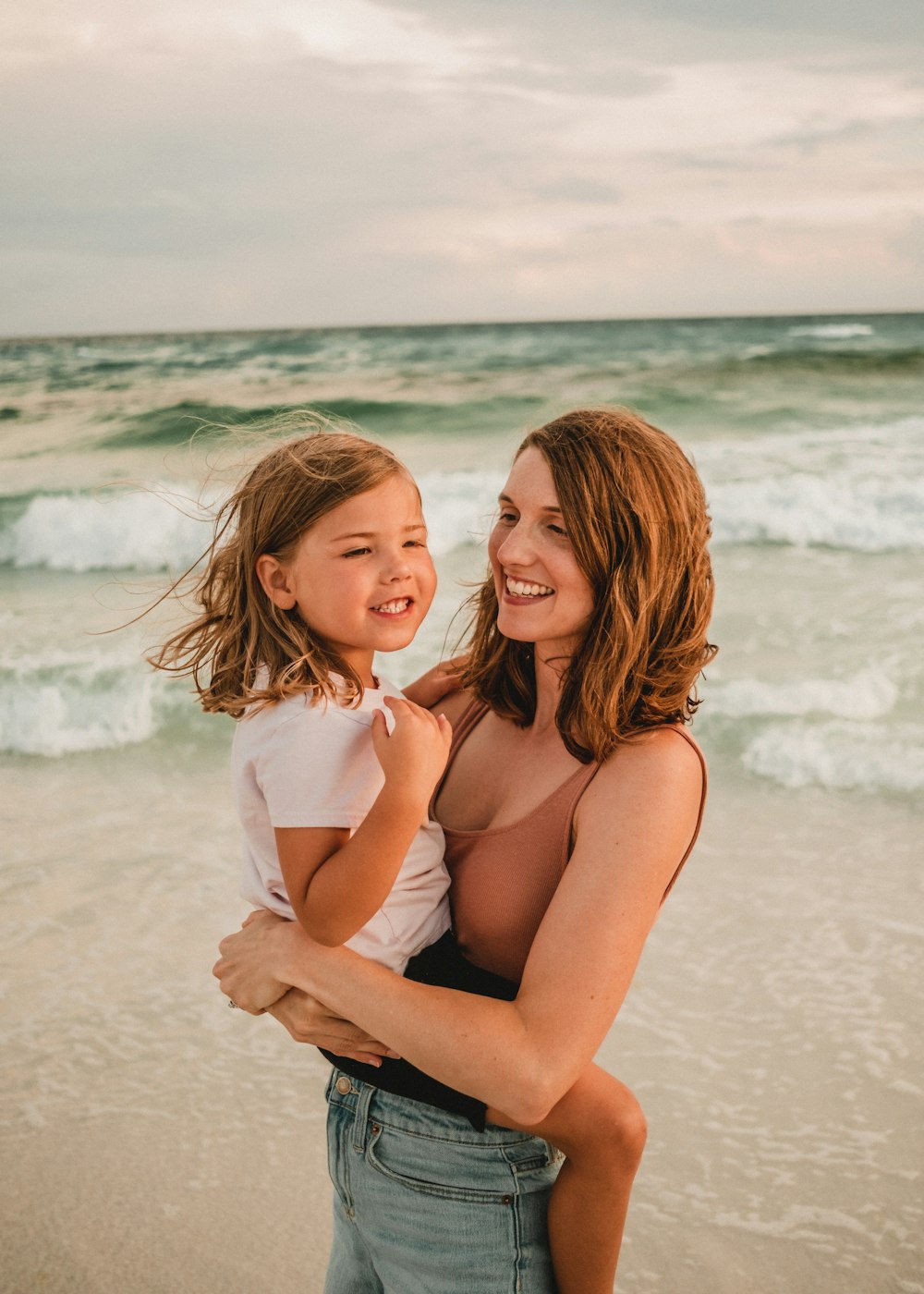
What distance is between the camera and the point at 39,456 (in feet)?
51.2

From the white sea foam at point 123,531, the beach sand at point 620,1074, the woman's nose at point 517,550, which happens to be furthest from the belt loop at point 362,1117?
the white sea foam at point 123,531

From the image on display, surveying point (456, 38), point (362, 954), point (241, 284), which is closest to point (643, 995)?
point (362, 954)

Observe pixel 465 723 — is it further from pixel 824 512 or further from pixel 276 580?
pixel 824 512

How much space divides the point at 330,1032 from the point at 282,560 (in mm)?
797

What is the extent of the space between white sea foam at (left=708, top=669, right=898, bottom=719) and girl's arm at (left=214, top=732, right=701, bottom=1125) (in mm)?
5270

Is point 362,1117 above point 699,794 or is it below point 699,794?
below

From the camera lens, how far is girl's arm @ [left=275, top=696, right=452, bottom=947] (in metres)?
1.66

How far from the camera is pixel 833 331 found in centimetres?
3222

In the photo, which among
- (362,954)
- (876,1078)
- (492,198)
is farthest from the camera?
(492,198)

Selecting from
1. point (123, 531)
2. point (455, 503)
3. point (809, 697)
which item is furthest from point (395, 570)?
point (455, 503)

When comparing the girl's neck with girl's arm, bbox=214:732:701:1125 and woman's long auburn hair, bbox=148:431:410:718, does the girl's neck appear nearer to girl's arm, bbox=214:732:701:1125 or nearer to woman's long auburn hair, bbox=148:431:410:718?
woman's long auburn hair, bbox=148:431:410:718

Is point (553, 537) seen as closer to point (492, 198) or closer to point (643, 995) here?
point (643, 995)

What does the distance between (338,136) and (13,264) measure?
5.69 metres

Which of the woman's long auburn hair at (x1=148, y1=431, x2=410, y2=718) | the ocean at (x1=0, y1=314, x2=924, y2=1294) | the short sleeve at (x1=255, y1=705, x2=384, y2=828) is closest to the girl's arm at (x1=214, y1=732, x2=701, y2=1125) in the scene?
the short sleeve at (x1=255, y1=705, x2=384, y2=828)
